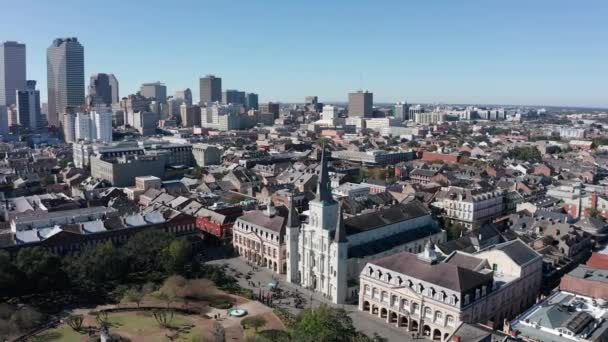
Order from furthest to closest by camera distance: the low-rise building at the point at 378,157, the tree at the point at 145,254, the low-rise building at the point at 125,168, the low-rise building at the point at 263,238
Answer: the low-rise building at the point at 378,157 → the low-rise building at the point at 125,168 → the low-rise building at the point at 263,238 → the tree at the point at 145,254

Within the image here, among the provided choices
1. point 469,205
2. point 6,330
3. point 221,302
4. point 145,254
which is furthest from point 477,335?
point 469,205

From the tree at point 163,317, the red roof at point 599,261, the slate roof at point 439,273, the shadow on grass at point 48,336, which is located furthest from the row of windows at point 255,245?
the red roof at point 599,261

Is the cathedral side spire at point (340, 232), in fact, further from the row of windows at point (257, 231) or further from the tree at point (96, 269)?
the tree at point (96, 269)

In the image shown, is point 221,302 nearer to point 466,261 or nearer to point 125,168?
point 466,261

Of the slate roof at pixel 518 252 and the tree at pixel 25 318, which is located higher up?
the slate roof at pixel 518 252

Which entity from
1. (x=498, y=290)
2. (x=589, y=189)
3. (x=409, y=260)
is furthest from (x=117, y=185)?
(x=589, y=189)

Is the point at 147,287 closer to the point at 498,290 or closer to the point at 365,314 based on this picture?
the point at 365,314

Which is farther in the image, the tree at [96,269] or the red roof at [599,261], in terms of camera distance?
the red roof at [599,261]
